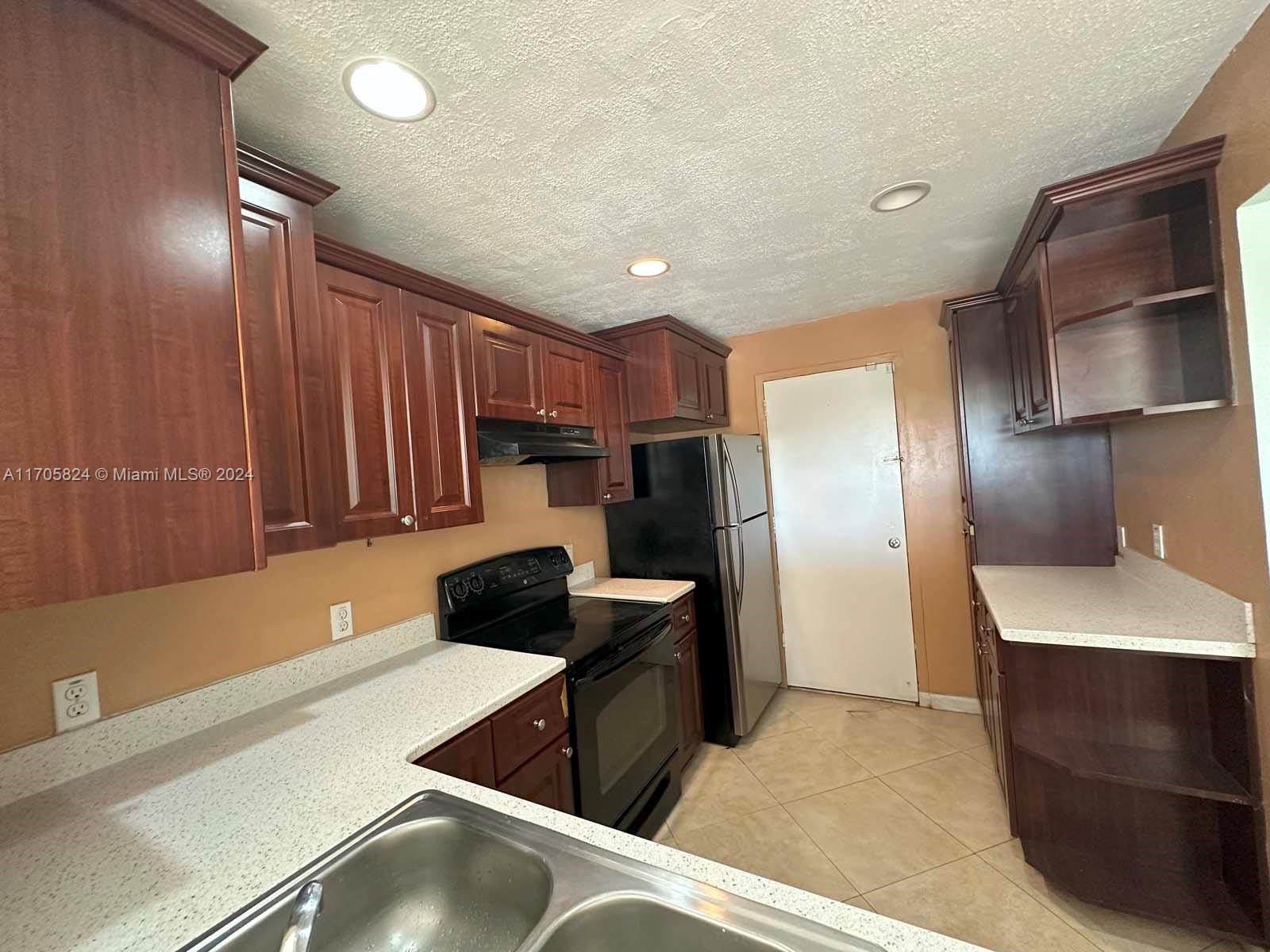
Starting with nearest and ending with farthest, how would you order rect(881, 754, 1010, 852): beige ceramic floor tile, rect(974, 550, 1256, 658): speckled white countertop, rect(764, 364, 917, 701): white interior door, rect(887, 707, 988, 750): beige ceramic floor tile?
rect(974, 550, 1256, 658): speckled white countertop
rect(881, 754, 1010, 852): beige ceramic floor tile
rect(887, 707, 988, 750): beige ceramic floor tile
rect(764, 364, 917, 701): white interior door

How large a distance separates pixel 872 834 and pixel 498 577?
1.87m

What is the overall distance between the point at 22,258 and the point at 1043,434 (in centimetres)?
317

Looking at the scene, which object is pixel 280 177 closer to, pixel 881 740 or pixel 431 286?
pixel 431 286

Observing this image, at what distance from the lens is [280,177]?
1.17m

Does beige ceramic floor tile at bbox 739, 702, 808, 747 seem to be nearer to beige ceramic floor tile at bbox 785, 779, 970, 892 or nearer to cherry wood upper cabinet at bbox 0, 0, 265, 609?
beige ceramic floor tile at bbox 785, 779, 970, 892

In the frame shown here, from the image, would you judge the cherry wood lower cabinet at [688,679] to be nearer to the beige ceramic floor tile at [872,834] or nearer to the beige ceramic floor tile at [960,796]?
the beige ceramic floor tile at [872,834]

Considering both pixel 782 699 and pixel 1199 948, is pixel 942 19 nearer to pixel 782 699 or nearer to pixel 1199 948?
pixel 1199 948

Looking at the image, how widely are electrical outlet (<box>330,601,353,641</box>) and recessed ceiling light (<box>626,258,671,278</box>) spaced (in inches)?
65.6

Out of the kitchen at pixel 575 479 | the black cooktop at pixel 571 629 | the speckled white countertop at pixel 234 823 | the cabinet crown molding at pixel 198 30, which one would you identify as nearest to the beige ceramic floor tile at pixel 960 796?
the kitchen at pixel 575 479

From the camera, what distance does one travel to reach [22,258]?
667 millimetres

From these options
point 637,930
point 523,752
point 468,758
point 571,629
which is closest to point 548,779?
point 523,752

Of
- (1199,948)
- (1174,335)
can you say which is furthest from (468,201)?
(1199,948)

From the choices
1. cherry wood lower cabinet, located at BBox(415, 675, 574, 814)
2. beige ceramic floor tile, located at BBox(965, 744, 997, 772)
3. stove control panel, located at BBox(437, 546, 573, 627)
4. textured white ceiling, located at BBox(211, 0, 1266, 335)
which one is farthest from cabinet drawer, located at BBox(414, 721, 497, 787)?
beige ceramic floor tile, located at BBox(965, 744, 997, 772)

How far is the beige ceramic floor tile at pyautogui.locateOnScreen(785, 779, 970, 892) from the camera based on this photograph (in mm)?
1818
